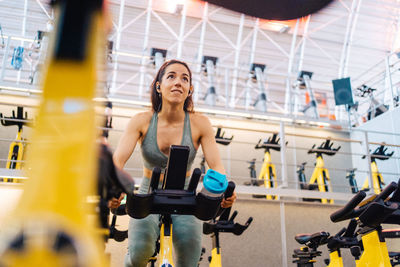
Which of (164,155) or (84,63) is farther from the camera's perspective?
(164,155)

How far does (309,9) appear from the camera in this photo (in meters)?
0.44

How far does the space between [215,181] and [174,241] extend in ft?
2.66

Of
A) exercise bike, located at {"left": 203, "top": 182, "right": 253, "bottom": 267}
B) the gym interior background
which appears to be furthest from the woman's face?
exercise bike, located at {"left": 203, "top": 182, "right": 253, "bottom": 267}

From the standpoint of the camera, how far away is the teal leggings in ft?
4.89

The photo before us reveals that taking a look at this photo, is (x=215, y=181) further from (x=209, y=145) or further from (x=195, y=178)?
(x=209, y=145)

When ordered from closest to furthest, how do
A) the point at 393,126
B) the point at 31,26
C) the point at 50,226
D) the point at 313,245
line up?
the point at 50,226, the point at 313,245, the point at 393,126, the point at 31,26

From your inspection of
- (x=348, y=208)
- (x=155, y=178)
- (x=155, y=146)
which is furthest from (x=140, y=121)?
(x=348, y=208)

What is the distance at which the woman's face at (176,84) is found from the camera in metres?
1.54

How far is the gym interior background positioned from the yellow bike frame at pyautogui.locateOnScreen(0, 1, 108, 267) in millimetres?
35

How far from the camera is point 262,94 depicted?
7.77 meters

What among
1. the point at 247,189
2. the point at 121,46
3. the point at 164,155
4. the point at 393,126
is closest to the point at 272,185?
Result: the point at 247,189

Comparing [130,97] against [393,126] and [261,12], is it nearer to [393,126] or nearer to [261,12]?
[393,126]

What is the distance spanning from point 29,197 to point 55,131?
73 mm

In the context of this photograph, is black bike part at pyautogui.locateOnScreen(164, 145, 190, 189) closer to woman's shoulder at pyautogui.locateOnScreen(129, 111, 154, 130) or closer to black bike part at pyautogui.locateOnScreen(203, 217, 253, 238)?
woman's shoulder at pyautogui.locateOnScreen(129, 111, 154, 130)
